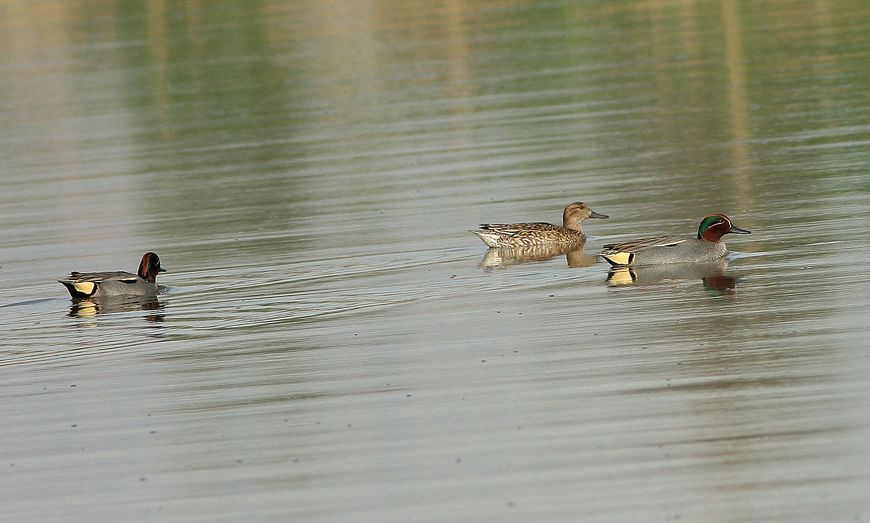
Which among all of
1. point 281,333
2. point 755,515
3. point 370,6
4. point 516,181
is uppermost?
point 370,6

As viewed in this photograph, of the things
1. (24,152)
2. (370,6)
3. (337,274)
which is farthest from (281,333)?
(370,6)

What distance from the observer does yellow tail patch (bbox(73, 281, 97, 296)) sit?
16.7m

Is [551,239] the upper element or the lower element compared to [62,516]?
upper

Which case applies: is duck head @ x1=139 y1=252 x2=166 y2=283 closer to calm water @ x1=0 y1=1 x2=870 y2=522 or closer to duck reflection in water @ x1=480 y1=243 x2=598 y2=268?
calm water @ x1=0 y1=1 x2=870 y2=522

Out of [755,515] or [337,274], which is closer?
[755,515]

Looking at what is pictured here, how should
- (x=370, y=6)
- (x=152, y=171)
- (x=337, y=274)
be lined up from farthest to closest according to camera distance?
(x=370, y=6), (x=152, y=171), (x=337, y=274)

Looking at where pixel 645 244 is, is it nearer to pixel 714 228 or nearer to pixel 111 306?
pixel 714 228

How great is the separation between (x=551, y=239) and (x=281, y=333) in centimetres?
439

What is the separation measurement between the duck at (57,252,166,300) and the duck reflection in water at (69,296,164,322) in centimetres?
5

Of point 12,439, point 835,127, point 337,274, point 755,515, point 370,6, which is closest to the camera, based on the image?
point 755,515

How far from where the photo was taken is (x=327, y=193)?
2416cm

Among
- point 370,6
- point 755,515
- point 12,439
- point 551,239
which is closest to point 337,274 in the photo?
point 551,239

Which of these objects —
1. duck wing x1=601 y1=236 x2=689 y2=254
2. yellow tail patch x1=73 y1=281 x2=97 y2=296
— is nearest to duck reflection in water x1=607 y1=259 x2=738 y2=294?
duck wing x1=601 y1=236 x2=689 y2=254

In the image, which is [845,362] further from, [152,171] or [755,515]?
[152,171]
